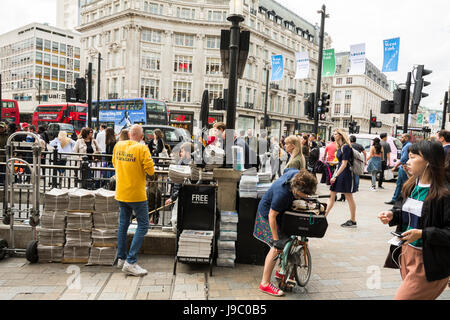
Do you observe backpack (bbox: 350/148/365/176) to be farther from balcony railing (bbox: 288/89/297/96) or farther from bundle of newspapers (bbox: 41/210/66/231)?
balcony railing (bbox: 288/89/297/96)

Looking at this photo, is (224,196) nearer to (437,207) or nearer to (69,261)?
(69,261)

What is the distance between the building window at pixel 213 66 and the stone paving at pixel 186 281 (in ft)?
145

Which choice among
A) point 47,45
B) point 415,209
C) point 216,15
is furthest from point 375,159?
point 47,45

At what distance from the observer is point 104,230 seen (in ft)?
15.5

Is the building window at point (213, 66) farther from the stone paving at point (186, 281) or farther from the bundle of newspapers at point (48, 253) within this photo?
the bundle of newspapers at point (48, 253)

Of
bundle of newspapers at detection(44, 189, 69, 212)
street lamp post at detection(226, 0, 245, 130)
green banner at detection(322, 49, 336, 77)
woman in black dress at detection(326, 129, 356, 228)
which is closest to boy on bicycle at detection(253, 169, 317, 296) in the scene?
street lamp post at detection(226, 0, 245, 130)

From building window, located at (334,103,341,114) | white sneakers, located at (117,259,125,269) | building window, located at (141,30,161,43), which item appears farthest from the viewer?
building window, located at (334,103,341,114)

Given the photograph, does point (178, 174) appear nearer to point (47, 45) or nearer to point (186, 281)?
point (186, 281)

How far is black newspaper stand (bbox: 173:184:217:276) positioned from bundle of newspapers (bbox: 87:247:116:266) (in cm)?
97

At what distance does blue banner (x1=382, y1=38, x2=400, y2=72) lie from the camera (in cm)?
1330

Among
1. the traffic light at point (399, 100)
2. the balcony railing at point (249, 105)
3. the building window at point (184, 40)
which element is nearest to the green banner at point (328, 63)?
the traffic light at point (399, 100)

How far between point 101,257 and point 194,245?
1.33 meters
